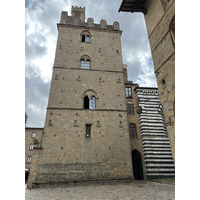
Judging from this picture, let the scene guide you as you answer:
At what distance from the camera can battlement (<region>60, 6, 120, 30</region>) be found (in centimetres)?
1515

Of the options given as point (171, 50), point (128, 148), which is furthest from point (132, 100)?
point (171, 50)

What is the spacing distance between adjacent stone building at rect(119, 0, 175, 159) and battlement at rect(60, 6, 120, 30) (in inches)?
385

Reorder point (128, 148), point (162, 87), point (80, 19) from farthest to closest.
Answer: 1. point (80, 19)
2. point (128, 148)
3. point (162, 87)

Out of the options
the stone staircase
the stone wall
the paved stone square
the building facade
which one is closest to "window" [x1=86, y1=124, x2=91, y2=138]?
the paved stone square

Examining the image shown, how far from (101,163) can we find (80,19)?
47.0ft

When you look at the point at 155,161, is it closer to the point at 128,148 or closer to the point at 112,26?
the point at 128,148

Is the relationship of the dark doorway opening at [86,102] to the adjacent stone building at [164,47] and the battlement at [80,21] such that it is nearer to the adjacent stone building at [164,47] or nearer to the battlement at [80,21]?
the adjacent stone building at [164,47]

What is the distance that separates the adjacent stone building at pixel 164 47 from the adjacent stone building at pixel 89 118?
7.02 ft

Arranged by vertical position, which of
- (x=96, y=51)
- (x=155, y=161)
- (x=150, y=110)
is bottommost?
(x=155, y=161)

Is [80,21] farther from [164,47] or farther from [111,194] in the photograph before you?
[111,194]

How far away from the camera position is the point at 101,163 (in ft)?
32.2

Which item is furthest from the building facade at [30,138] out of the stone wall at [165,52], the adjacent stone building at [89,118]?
the stone wall at [165,52]

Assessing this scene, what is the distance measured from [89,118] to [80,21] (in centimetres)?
1073

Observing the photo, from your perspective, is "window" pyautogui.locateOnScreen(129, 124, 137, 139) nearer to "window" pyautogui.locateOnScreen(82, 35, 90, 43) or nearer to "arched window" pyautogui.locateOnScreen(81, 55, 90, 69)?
"arched window" pyautogui.locateOnScreen(81, 55, 90, 69)
